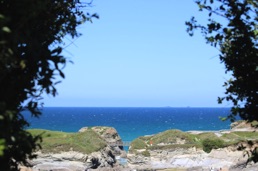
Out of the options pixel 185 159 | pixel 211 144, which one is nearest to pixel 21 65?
pixel 211 144

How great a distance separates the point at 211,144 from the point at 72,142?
49.1 feet

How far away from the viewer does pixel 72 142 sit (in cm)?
4081

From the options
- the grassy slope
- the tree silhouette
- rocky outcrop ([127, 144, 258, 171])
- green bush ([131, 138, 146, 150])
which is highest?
the tree silhouette

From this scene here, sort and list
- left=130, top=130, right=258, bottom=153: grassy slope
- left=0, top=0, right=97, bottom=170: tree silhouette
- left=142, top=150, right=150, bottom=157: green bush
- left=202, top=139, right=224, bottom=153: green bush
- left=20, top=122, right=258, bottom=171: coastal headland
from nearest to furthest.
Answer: left=0, top=0, right=97, bottom=170: tree silhouette < left=20, top=122, right=258, bottom=171: coastal headland < left=202, top=139, right=224, bottom=153: green bush < left=130, top=130, right=258, bottom=153: grassy slope < left=142, top=150, right=150, bottom=157: green bush

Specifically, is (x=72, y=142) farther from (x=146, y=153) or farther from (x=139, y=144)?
(x=139, y=144)

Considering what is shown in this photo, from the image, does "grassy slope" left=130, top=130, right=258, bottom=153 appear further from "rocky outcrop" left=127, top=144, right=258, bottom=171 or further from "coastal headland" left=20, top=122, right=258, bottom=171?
"rocky outcrop" left=127, top=144, right=258, bottom=171

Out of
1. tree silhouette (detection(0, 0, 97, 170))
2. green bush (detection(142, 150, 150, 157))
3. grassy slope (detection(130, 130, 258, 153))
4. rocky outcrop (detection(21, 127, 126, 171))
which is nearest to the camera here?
tree silhouette (detection(0, 0, 97, 170))

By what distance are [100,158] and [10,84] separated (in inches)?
1443

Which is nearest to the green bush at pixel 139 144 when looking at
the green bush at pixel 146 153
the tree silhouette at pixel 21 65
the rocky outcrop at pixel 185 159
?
the rocky outcrop at pixel 185 159

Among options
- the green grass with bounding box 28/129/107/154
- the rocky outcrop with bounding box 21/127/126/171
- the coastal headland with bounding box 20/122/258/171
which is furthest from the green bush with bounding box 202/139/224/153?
the green grass with bounding box 28/129/107/154

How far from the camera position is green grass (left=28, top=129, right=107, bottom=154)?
39188 millimetres

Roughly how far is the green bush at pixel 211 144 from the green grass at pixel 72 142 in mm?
11314

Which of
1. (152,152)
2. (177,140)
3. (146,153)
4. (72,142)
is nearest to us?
(72,142)

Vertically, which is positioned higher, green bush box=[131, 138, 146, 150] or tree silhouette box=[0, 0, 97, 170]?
tree silhouette box=[0, 0, 97, 170]
